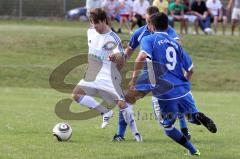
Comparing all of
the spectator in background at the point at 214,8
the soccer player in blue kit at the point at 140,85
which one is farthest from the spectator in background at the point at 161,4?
the soccer player in blue kit at the point at 140,85

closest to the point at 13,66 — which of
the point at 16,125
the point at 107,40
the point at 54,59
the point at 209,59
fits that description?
the point at 54,59

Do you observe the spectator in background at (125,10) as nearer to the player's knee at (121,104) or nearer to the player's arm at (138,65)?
the player's knee at (121,104)

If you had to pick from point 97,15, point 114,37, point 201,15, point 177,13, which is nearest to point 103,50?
point 114,37

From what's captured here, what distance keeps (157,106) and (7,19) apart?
3239cm

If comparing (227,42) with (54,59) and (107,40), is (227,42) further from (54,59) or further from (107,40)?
(107,40)

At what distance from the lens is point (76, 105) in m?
18.0

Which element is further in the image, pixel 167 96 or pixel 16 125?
pixel 16 125

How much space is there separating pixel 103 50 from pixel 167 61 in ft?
7.20

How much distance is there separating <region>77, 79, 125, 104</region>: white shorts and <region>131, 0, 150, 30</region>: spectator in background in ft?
57.8

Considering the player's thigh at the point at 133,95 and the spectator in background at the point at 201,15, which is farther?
the spectator in background at the point at 201,15

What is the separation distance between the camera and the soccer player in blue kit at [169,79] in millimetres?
9320

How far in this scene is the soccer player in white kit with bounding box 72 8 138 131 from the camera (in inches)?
438

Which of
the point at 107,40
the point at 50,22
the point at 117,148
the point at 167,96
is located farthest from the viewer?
the point at 50,22

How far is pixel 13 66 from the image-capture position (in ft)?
84.8
